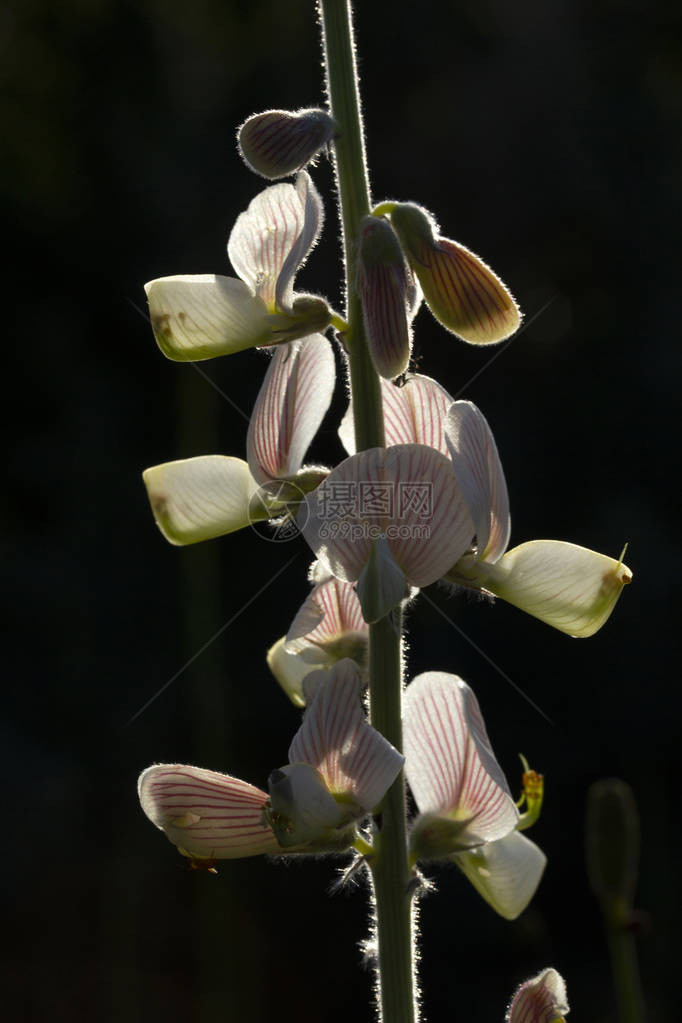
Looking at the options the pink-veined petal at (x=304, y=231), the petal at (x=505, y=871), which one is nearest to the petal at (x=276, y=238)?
the pink-veined petal at (x=304, y=231)

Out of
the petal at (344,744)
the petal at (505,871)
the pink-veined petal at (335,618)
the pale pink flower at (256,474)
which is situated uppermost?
the pale pink flower at (256,474)

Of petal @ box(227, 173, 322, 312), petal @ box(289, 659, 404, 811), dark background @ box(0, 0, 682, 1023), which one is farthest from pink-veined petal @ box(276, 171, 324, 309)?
dark background @ box(0, 0, 682, 1023)

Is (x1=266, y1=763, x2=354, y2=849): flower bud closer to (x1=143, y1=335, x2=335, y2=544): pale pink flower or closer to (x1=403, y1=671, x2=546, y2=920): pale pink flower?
(x1=403, y1=671, x2=546, y2=920): pale pink flower

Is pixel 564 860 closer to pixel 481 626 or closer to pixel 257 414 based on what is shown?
pixel 481 626

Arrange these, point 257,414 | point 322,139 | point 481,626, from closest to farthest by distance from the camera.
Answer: point 322,139 < point 257,414 < point 481,626

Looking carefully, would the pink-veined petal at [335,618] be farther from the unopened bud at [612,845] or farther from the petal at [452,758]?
the unopened bud at [612,845]

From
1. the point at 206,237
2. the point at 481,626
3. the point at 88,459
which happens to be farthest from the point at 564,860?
the point at 206,237

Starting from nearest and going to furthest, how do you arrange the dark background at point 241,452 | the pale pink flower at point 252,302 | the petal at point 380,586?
1. the petal at point 380,586
2. the pale pink flower at point 252,302
3. the dark background at point 241,452
